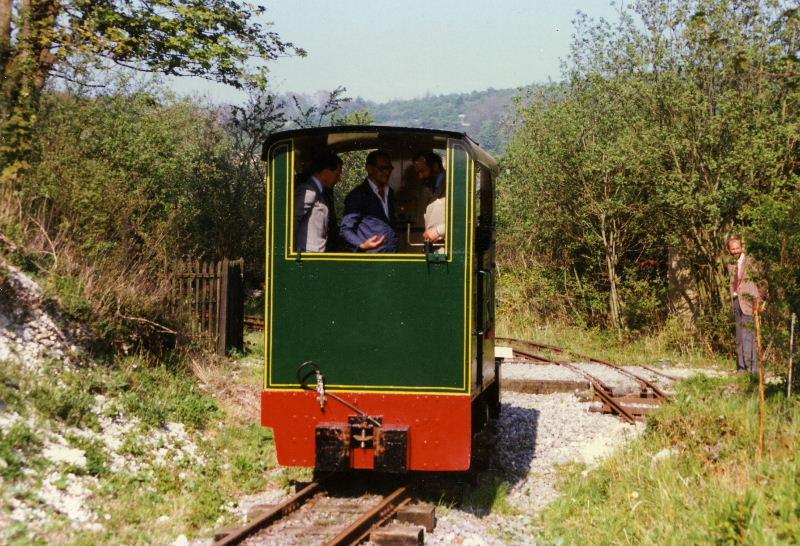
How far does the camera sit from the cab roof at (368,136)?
7.12 metres

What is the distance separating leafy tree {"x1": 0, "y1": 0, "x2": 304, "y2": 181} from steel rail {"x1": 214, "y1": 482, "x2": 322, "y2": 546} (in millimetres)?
7398

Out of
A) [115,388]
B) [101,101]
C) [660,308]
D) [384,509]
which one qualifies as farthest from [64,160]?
[660,308]

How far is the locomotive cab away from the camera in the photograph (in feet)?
23.0

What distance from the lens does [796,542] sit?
4957 millimetres

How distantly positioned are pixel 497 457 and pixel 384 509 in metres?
2.50

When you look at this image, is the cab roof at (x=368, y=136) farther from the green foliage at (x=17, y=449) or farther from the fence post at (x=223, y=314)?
the fence post at (x=223, y=314)

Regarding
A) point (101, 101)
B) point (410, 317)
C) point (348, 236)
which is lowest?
point (410, 317)

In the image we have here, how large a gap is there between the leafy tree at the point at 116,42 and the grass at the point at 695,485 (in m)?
8.89

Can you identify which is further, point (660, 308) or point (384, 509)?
point (660, 308)

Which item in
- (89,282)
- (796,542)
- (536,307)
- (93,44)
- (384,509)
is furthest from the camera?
(536,307)

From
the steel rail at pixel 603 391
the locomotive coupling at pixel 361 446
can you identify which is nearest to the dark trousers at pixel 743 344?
the steel rail at pixel 603 391

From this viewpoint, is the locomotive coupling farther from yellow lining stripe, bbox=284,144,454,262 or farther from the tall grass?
the tall grass

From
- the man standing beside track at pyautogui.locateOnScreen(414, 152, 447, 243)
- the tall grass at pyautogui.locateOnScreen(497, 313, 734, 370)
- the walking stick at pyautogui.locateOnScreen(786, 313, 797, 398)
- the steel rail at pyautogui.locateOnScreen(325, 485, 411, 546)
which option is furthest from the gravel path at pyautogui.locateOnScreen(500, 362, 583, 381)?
the steel rail at pyautogui.locateOnScreen(325, 485, 411, 546)

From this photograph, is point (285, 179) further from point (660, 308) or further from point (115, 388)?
point (660, 308)
